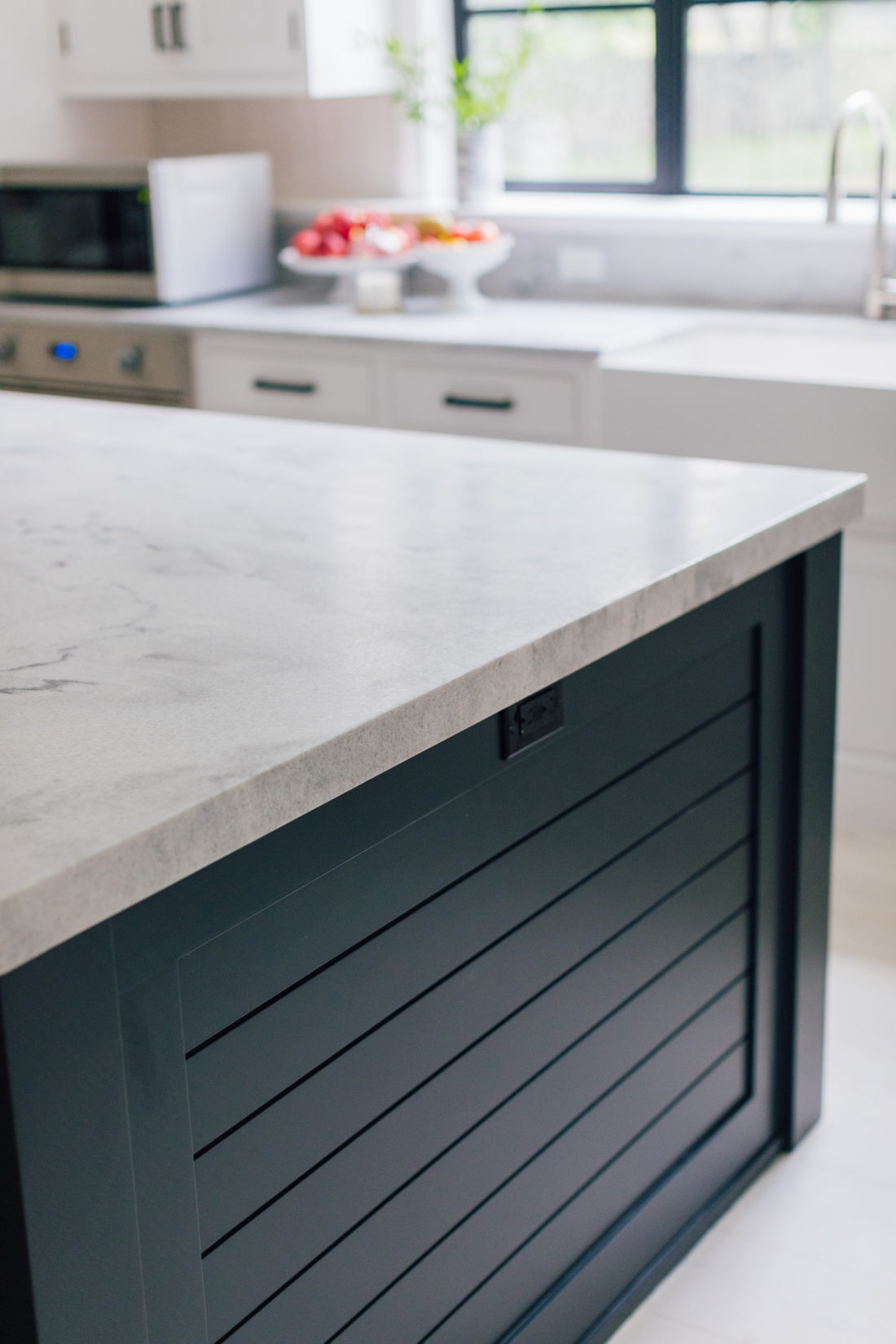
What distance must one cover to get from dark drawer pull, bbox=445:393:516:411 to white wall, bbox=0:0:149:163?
1777mm

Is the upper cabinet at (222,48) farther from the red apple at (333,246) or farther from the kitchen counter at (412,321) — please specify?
the kitchen counter at (412,321)

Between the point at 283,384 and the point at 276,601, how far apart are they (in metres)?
2.31

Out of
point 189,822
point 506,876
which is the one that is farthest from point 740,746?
point 189,822

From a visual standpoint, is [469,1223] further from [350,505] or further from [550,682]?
[350,505]

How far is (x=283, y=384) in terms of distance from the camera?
141 inches

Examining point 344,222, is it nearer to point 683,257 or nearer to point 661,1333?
point 683,257

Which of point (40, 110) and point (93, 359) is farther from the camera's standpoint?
point (40, 110)

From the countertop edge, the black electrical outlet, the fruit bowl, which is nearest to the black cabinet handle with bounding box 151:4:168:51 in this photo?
the fruit bowl

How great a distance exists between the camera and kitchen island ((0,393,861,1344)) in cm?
100

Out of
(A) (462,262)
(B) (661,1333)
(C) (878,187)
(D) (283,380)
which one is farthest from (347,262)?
(B) (661,1333)

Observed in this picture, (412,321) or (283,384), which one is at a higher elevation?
(412,321)

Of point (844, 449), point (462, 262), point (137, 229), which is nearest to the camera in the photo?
point (844, 449)

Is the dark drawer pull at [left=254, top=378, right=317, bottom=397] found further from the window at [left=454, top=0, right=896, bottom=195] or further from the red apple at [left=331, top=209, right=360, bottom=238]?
the window at [left=454, top=0, right=896, bottom=195]

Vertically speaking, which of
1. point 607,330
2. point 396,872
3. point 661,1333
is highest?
point 607,330
